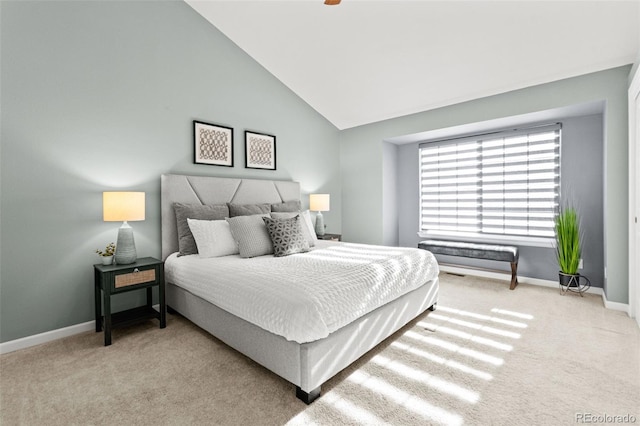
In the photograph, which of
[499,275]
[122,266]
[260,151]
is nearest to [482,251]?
[499,275]

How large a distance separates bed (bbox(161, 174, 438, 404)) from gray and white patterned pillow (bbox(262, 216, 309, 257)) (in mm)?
131

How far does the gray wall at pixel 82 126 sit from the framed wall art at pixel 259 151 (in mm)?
449

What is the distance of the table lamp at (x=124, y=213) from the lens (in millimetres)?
2459

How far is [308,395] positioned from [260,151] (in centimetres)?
318

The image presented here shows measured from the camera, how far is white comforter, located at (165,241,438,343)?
164cm

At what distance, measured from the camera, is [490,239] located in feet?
13.9

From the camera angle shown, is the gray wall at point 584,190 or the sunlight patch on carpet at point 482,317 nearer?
the sunlight patch on carpet at point 482,317

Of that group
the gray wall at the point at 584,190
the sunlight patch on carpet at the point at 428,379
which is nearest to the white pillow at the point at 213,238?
the sunlight patch on carpet at the point at 428,379

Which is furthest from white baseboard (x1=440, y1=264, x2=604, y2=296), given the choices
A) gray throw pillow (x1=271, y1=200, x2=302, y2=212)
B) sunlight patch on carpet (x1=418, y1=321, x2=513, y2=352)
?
gray throw pillow (x1=271, y1=200, x2=302, y2=212)

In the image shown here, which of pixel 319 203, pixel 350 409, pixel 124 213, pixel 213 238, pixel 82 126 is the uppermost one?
pixel 82 126

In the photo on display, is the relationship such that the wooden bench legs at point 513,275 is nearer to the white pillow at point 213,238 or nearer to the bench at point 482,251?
the bench at point 482,251

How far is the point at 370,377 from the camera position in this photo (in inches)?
73.7

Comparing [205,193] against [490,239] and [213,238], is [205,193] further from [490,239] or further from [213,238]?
[490,239]

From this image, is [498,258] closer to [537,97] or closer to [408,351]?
[537,97]
